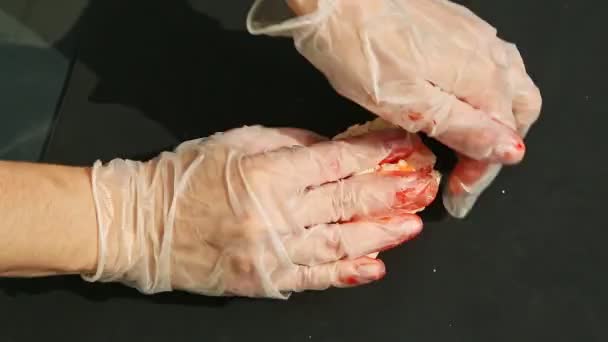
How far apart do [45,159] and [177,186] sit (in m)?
0.32

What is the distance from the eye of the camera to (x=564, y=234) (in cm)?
101

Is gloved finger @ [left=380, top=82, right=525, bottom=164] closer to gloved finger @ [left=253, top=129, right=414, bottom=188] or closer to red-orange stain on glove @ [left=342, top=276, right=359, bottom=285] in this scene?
gloved finger @ [left=253, top=129, right=414, bottom=188]

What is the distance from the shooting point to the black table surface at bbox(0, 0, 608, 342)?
992 mm

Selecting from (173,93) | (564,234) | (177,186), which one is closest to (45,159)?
(173,93)

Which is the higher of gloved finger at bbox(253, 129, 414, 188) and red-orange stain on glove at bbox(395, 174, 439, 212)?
gloved finger at bbox(253, 129, 414, 188)

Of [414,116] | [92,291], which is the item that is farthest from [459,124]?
[92,291]

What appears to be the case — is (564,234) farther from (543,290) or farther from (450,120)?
(450,120)

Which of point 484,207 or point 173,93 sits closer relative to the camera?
point 484,207

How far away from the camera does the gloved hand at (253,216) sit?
3.06 ft

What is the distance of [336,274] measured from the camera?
0.96 m

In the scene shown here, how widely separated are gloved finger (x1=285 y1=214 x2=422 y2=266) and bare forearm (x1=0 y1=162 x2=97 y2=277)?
0.25 metres

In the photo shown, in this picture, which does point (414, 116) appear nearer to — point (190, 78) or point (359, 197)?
point (359, 197)

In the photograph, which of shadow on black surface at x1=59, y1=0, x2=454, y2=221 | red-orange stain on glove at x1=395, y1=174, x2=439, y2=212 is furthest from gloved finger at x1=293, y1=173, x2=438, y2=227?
shadow on black surface at x1=59, y1=0, x2=454, y2=221

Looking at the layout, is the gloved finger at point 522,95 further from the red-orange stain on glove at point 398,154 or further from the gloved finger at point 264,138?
the gloved finger at point 264,138
